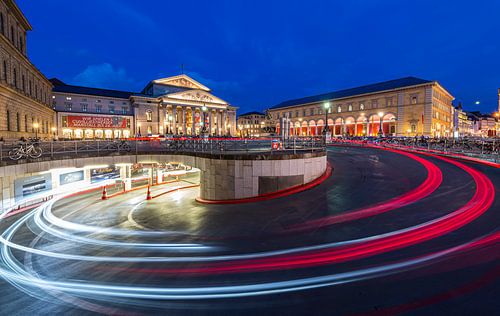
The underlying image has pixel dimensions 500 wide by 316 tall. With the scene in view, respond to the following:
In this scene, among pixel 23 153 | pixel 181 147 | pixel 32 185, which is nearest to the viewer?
pixel 23 153

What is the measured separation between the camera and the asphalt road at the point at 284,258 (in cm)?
427

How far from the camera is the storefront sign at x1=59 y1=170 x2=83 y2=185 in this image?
19156 mm

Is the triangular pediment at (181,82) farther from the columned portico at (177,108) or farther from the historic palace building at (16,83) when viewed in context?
the historic palace building at (16,83)

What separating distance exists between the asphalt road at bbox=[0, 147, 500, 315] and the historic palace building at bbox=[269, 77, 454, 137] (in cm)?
4348

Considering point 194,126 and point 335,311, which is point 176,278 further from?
point 194,126

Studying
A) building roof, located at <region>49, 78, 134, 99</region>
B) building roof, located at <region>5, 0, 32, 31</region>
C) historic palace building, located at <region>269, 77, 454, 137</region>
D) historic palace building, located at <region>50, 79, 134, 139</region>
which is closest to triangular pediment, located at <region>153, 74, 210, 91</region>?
building roof, located at <region>49, 78, 134, 99</region>

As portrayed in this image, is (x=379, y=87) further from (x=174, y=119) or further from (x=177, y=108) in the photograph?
(x=174, y=119)

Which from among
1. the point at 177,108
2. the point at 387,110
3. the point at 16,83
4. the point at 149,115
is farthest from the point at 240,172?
the point at 149,115

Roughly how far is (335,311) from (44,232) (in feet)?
40.6

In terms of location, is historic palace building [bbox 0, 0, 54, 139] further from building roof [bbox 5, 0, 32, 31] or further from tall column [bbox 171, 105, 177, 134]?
tall column [bbox 171, 105, 177, 134]

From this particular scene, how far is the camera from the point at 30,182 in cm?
1608

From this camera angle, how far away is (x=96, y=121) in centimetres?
7150

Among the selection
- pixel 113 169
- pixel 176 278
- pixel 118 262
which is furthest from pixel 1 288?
pixel 113 169

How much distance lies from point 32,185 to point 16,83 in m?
32.1
